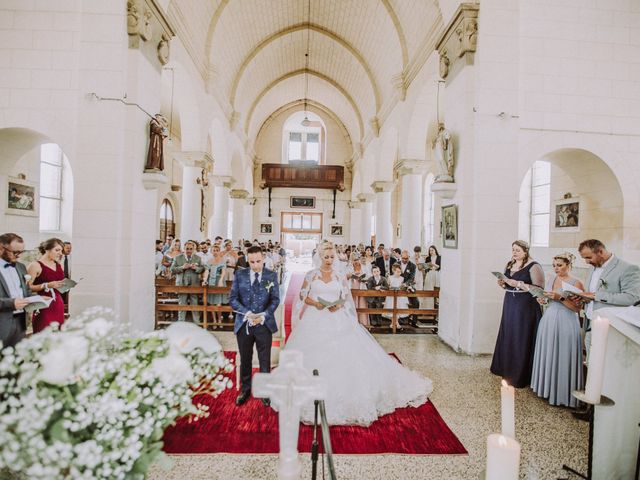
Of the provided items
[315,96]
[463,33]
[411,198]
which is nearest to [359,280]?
[411,198]

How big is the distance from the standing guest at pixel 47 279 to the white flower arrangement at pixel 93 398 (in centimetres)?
343

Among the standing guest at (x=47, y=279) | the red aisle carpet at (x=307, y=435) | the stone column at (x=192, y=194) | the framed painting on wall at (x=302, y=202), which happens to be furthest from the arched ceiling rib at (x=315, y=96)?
the red aisle carpet at (x=307, y=435)

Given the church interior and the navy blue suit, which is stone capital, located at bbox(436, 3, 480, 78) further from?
the navy blue suit

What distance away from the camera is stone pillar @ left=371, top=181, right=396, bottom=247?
13531mm

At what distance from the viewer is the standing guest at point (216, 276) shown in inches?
281

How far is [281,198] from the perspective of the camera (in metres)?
22.8

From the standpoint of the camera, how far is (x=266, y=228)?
2245cm

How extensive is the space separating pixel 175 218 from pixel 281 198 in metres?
7.96

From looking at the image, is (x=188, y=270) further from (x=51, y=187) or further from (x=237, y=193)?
(x=237, y=193)

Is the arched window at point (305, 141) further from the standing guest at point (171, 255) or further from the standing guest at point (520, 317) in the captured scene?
the standing guest at point (520, 317)

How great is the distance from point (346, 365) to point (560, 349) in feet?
7.35

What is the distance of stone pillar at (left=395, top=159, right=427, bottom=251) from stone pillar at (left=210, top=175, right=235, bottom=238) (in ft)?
20.2

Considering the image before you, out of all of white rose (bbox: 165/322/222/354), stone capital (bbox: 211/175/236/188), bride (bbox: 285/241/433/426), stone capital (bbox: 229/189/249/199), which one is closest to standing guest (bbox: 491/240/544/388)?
bride (bbox: 285/241/433/426)

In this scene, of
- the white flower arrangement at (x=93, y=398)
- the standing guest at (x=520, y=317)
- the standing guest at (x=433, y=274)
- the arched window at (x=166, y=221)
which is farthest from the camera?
the arched window at (x=166, y=221)
